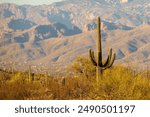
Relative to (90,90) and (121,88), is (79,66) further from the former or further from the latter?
(121,88)

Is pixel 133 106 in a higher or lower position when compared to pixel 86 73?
higher

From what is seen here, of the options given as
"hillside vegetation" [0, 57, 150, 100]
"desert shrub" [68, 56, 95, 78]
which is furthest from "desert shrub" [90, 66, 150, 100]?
"desert shrub" [68, 56, 95, 78]

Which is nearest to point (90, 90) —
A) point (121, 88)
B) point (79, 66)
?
point (121, 88)

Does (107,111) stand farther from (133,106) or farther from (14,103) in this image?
(14,103)

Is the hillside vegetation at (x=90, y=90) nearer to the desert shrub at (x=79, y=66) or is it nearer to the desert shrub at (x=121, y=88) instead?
the desert shrub at (x=121, y=88)

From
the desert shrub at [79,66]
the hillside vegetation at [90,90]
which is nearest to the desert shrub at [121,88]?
the hillside vegetation at [90,90]

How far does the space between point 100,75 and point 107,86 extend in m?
2.70

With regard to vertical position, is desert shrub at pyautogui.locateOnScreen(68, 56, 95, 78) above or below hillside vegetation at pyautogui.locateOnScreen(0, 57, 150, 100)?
below

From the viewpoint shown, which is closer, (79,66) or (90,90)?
(90,90)

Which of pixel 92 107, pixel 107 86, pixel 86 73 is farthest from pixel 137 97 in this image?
pixel 86 73

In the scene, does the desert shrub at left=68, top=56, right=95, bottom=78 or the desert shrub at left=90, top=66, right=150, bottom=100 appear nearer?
the desert shrub at left=90, top=66, right=150, bottom=100

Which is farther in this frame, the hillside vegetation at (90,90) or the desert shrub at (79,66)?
the desert shrub at (79,66)

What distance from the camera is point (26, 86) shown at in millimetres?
21875

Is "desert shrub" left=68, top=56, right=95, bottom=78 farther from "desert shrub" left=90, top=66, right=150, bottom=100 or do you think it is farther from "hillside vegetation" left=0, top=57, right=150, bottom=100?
"desert shrub" left=90, top=66, right=150, bottom=100
